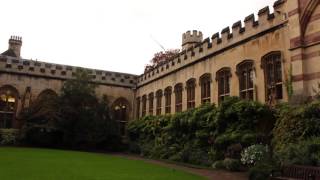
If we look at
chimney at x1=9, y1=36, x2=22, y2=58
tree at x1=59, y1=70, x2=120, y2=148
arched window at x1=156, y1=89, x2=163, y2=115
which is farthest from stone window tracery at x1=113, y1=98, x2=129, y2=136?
chimney at x1=9, y1=36, x2=22, y2=58

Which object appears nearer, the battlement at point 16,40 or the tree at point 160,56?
the battlement at point 16,40

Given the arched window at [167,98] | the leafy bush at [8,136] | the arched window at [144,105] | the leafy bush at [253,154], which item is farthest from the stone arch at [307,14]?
the leafy bush at [8,136]

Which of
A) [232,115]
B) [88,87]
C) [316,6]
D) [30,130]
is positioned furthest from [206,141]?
[30,130]

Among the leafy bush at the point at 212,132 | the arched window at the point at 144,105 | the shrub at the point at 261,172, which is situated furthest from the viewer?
the arched window at the point at 144,105

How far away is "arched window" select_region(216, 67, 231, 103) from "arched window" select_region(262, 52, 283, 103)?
2.64 meters

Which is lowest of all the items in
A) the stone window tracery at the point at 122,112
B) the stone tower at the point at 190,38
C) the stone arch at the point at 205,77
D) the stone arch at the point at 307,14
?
the stone window tracery at the point at 122,112

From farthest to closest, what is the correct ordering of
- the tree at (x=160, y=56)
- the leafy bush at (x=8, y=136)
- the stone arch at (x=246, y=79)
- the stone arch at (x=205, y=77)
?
the tree at (x=160, y=56) → the leafy bush at (x=8, y=136) → the stone arch at (x=205, y=77) → the stone arch at (x=246, y=79)

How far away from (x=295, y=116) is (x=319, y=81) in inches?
67.1

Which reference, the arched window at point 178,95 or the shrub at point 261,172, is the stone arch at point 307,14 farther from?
the arched window at point 178,95

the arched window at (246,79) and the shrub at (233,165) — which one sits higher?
the arched window at (246,79)

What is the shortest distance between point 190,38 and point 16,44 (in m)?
16.7

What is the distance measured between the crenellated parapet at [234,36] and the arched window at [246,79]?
114cm

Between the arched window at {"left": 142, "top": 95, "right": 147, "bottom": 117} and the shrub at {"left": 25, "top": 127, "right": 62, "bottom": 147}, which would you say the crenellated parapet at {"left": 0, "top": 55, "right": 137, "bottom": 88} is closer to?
the arched window at {"left": 142, "top": 95, "right": 147, "bottom": 117}

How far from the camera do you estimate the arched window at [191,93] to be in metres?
20.5
